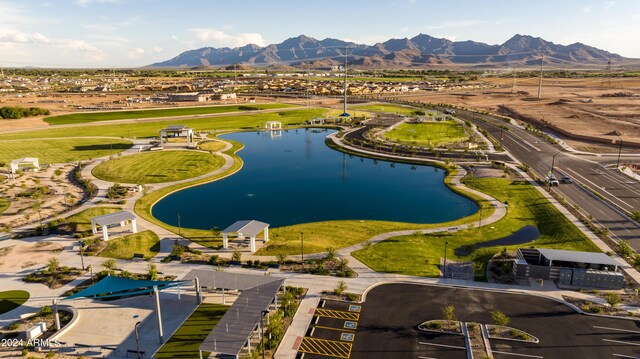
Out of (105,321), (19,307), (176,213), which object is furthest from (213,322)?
(176,213)

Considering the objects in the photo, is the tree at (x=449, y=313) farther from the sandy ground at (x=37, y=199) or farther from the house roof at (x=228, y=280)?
the sandy ground at (x=37, y=199)

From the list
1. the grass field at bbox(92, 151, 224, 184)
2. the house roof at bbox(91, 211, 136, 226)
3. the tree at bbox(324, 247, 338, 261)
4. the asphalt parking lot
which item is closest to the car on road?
the asphalt parking lot

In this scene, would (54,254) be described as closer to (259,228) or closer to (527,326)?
(259,228)

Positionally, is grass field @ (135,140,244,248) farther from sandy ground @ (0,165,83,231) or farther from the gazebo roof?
→ the gazebo roof

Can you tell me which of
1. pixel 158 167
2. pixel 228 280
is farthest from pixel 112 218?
pixel 158 167

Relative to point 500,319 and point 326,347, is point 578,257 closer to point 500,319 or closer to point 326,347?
point 500,319

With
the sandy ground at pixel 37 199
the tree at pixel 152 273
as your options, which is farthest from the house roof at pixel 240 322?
the sandy ground at pixel 37 199
